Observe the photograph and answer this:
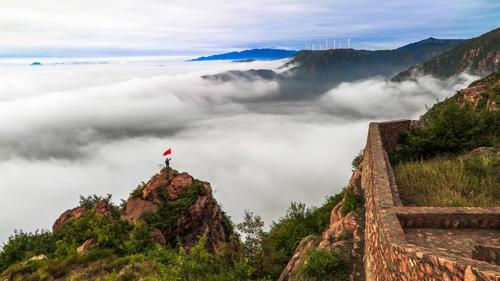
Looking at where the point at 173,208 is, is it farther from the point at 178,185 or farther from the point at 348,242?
the point at 348,242

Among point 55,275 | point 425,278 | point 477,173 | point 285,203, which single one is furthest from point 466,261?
point 285,203

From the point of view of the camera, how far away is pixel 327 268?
13562 mm

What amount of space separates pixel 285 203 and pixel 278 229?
149612 millimetres

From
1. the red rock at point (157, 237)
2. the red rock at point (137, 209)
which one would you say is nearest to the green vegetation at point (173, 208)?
the red rock at point (137, 209)

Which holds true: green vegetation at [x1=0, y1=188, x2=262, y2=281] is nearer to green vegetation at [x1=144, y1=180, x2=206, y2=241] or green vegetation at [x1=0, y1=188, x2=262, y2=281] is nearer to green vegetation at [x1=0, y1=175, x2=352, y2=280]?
green vegetation at [x1=0, y1=175, x2=352, y2=280]

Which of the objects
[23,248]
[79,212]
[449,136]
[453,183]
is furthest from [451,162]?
[79,212]

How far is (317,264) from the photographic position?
13.8 meters

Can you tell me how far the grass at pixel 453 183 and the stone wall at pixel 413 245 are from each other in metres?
1.29

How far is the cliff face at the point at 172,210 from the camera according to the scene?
34250mm

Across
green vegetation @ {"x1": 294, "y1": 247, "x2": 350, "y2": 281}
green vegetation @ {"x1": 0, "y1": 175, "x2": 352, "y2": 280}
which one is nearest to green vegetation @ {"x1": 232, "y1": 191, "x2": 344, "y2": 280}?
green vegetation @ {"x1": 0, "y1": 175, "x2": 352, "y2": 280}

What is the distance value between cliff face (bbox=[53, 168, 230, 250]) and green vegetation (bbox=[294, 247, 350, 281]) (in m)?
20.4

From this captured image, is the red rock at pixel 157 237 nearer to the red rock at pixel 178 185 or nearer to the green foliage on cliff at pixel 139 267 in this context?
the green foliage on cliff at pixel 139 267

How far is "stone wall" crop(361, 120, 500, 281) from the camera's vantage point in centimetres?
518

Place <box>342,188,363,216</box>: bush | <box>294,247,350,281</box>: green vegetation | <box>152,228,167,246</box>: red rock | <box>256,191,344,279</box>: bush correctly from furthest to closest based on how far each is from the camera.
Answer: <box>152,228,167,246</box>: red rock
<box>256,191,344,279</box>: bush
<box>342,188,363,216</box>: bush
<box>294,247,350,281</box>: green vegetation
